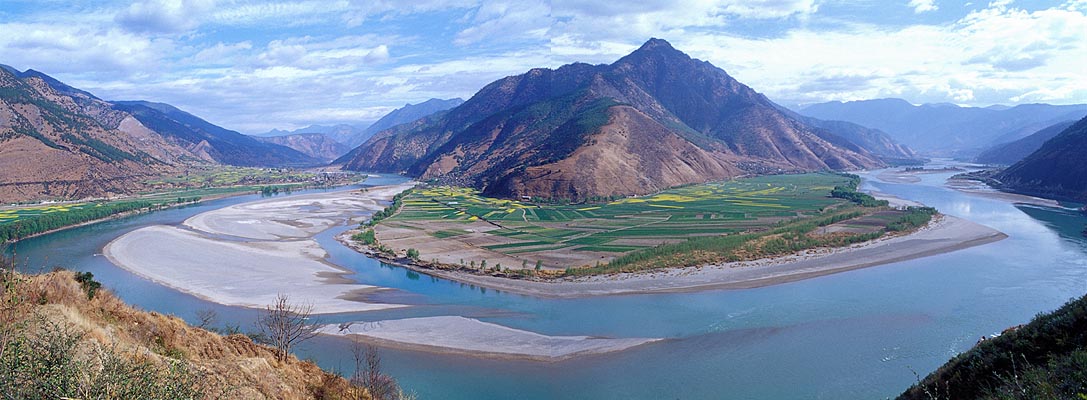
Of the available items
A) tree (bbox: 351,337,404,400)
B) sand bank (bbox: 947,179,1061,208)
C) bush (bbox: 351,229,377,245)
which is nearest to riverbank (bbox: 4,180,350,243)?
bush (bbox: 351,229,377,245)

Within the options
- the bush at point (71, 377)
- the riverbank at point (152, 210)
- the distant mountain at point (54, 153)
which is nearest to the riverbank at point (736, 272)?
the bush at point (71, 377)

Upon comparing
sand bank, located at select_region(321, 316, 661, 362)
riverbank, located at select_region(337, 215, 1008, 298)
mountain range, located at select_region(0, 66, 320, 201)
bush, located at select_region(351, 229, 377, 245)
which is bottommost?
sand bank, located at select_region(321, 316, 661, 362)

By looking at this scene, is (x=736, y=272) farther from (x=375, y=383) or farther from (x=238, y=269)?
(x=238, y=269)

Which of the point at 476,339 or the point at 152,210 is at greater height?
the point at 152,210

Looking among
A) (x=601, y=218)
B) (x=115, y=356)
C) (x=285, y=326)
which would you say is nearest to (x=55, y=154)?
(x=601, y=218)

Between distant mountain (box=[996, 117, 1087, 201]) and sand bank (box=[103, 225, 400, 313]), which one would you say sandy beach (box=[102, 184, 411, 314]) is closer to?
sand bank (box=[103, 225, 400, 313])

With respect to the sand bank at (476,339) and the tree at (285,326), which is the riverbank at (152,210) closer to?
the tree at (285,326)
